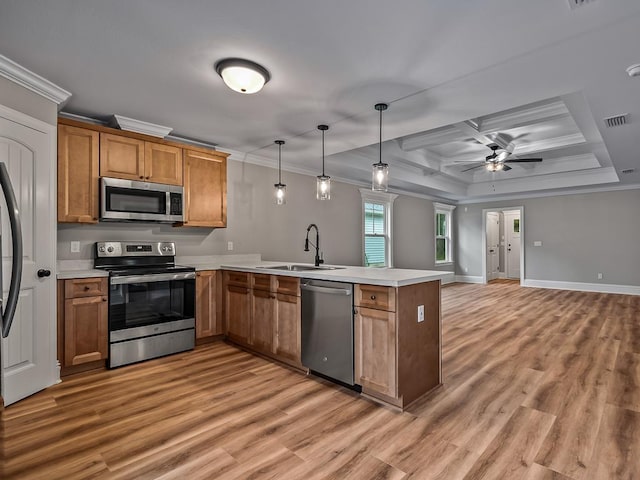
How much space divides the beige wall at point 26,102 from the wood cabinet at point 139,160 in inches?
19.3

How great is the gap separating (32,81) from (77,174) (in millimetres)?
824

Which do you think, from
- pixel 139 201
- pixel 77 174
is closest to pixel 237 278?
pixel 139 201

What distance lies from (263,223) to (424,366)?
305 cm

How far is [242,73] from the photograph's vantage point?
2373mm

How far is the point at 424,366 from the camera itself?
258cm

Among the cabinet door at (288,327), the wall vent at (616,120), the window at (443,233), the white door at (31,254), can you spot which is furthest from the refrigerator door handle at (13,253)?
the window at (443,233)

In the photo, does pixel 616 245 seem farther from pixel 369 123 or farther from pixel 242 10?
pixel 242 10

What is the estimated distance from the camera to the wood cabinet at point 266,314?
310cm

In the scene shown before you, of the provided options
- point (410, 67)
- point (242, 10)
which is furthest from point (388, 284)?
point (242, 10)

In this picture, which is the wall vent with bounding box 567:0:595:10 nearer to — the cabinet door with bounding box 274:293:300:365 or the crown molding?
the cabinet door with bounding box 274:293:300:365

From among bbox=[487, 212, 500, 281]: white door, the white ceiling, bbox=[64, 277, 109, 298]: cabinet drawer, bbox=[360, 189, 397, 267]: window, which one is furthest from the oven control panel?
bbox=[487, 212, 500, 281]: white door

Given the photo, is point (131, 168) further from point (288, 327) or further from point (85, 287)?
point (288, 327)

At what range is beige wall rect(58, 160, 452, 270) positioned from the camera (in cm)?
363

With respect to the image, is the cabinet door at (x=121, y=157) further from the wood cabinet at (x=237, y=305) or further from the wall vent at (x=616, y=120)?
the wall vent at (x=616, y=120)
